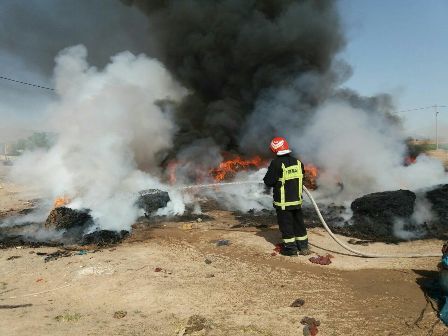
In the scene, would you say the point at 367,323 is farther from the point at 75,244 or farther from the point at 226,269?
the point at 75,244

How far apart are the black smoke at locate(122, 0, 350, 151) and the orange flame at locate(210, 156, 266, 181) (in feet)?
3.06

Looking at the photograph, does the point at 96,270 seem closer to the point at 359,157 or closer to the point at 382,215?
the point at 382,215

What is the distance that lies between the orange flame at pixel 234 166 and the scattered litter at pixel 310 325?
1220cm

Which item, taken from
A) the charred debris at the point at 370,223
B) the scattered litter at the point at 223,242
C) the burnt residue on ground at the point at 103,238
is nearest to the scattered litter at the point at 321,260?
the charred debris at the point at 370,223

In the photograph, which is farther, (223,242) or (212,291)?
(223,242)

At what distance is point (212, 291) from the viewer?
4.68 meters

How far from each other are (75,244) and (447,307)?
253 inches

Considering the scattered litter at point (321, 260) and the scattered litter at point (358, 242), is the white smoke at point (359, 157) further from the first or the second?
the scattered litter at point (321, 260)

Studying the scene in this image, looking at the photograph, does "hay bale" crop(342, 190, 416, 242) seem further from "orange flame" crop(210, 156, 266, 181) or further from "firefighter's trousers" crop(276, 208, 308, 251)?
"orange flame" crop(210, 156, 266, 181)

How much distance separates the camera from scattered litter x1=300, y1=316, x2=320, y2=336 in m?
3.56

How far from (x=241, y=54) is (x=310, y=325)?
17.9 m

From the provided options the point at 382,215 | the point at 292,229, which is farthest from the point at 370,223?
the point at 292,229

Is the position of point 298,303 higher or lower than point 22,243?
lower

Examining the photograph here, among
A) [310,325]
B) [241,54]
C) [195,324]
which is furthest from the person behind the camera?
[241,54]
